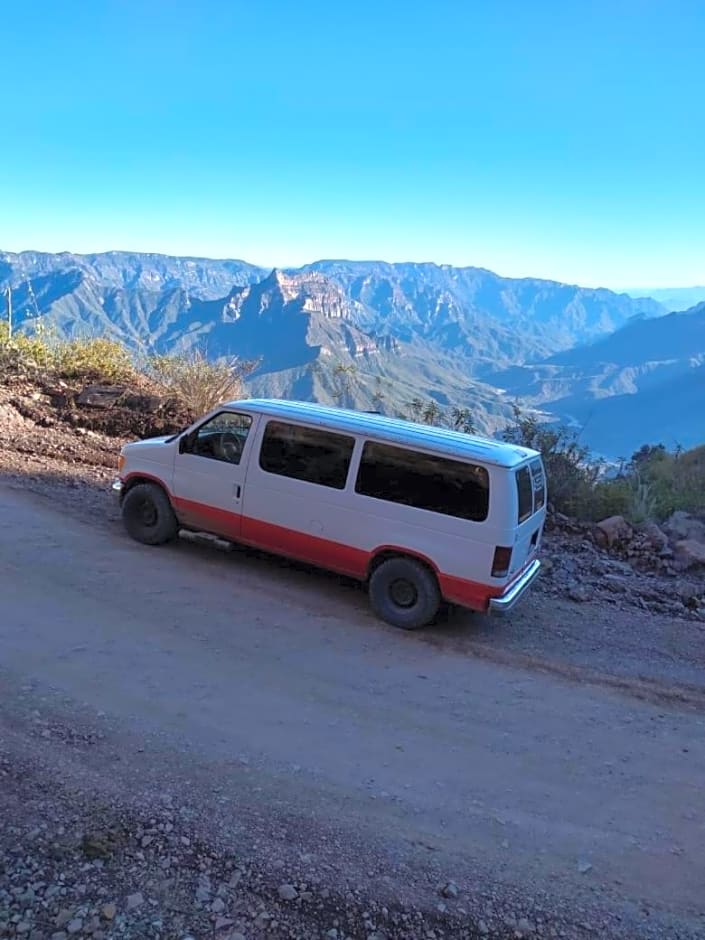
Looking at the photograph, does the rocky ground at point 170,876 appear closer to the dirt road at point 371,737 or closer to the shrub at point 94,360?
the dirt road at point 371,737

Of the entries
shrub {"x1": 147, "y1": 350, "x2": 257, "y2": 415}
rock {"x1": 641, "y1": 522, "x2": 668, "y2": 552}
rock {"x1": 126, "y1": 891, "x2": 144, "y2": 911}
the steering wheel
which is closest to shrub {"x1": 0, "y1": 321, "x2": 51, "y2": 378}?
shrub {"x1": 147, "y1": 350, "x2": 257, "y2": 415}

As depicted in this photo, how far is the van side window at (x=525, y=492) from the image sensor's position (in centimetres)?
624

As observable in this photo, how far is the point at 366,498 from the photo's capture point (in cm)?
654

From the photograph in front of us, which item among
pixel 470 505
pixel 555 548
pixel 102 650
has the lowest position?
pixel 102 650

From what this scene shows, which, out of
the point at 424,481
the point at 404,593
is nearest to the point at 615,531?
the point at 404,593

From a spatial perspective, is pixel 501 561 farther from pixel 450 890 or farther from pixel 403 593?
pixel 450 890

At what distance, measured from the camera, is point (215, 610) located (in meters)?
6.36

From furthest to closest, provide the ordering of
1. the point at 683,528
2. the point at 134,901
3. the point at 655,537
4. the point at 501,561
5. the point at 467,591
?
1. the point at 683,528
2. the point at 655,537
3. the point at 467,591
4. the point at 501,561
5. the point at 134,901

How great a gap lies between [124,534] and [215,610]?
2.30m

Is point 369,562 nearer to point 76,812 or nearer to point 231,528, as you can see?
point 231,528

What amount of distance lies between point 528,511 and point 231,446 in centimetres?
319

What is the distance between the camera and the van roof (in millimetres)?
6227

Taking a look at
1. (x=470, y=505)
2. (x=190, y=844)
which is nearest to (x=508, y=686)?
(x=470, y=505)

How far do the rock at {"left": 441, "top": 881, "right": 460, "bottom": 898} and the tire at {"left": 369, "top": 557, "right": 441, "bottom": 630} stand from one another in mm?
3175
